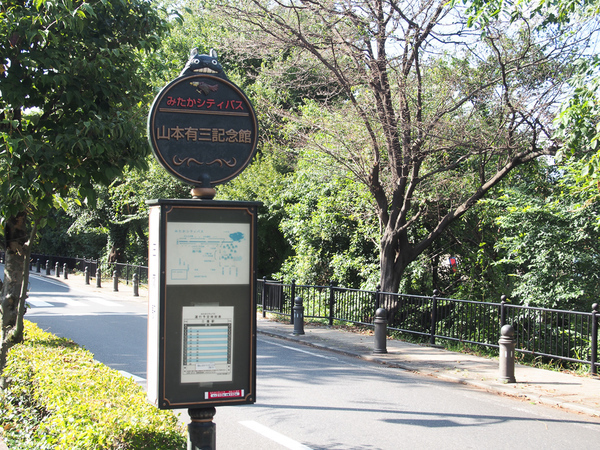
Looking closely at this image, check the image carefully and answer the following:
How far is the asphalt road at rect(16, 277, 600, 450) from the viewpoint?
623cm

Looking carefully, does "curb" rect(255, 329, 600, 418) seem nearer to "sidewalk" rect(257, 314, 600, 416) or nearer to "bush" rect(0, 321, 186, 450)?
"sidewalk" rect(257, 314, 600, 416)

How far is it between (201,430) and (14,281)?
485 centimetres

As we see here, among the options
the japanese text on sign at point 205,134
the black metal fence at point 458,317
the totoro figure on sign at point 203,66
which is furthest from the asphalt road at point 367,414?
the totoro figure on sign at point 203,66

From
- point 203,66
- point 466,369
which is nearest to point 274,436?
point 203,66

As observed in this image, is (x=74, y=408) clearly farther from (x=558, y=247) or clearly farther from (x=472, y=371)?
(x=558, y=247)

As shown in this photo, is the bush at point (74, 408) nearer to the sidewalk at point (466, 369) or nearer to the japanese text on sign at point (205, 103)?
the japanese text on sign at point (205, 103)

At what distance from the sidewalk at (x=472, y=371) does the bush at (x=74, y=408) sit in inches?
241

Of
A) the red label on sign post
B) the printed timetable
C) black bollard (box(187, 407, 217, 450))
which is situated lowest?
black bollard (box(187, 407, 217, 450))

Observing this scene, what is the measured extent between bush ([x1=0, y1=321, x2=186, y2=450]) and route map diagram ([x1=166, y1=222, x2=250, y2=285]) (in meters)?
1.40

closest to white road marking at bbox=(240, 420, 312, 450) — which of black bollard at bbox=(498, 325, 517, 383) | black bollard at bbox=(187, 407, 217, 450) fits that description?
black bollard at bbox=(187, 407, 217, 450)

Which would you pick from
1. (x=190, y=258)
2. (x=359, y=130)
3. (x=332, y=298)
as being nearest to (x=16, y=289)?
(x=190, y=258)

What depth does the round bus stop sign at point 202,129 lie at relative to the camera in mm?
3756

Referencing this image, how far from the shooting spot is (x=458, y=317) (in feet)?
43.6

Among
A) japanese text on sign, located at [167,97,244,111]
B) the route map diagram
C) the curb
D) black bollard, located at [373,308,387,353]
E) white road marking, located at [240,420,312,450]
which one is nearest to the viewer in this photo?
the route map diagram
